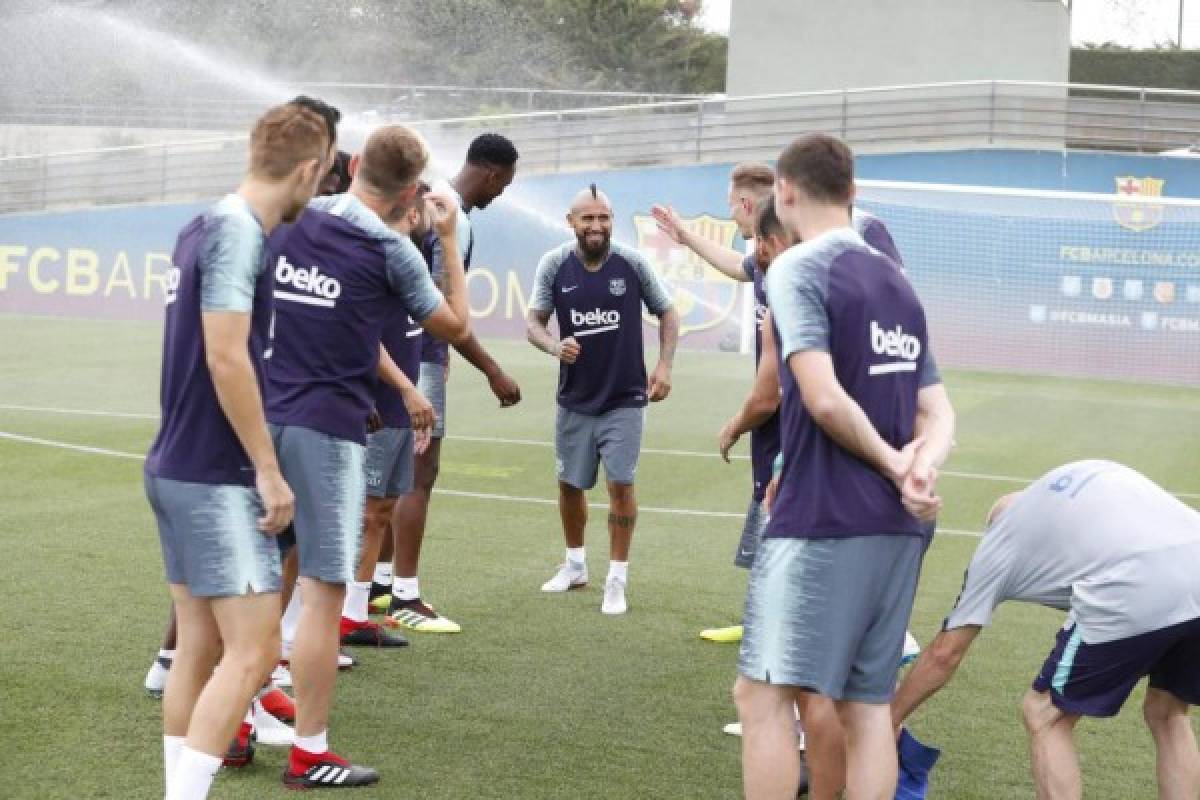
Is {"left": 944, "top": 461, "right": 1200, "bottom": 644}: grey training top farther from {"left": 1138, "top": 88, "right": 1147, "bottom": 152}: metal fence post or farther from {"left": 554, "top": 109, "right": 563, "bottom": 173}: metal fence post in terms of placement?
{"left": 554, "top": 109, "right": 563, "bottom": 173}: metal fence post

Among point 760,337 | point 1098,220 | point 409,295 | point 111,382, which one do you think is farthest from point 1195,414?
point 409,295

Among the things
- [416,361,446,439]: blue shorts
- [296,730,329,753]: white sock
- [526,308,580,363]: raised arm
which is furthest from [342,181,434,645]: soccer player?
[296,730,329,753]: white sock

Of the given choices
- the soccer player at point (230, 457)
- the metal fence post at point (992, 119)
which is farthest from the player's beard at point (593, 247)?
the metal fence post at point (992, 119)

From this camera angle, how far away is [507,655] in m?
7.95

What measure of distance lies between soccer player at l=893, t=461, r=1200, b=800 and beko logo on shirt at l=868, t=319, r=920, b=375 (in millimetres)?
790

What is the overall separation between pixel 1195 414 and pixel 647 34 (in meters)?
36.0

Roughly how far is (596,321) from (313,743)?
4.08 m

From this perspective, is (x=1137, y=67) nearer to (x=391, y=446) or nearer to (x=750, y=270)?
(x=750, y=270)

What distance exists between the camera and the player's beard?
9.32 metres

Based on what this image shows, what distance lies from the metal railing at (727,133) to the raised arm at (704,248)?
2166 centimetres

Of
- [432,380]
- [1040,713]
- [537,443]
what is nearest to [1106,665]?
[1040,713]

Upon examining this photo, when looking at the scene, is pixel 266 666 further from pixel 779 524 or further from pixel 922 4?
pixel 922 4

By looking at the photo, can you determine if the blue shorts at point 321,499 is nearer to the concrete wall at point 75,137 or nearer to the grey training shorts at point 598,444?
the grey training shorts at point 598,444

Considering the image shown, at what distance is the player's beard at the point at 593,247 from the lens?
932 centimetres
